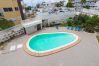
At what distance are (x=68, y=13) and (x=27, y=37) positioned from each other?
410 inches

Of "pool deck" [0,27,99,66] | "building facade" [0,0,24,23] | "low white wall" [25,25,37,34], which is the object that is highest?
"building facade" [0,0,24,23]

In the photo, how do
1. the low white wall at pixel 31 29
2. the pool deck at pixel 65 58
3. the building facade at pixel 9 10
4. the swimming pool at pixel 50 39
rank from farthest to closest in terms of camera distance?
1. the building facade at pixel 9 10
2. the low white wall at pixel 31 29
3. the swimming pool at pixel 50 39
4. the pool deck at pixel 65 58

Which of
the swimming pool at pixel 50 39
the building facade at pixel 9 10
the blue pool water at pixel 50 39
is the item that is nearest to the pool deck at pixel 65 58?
the swimming pool at pixel 50 39

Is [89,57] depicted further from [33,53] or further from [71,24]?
[71,24]

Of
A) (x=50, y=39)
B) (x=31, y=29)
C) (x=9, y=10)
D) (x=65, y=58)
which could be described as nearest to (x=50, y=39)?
(x=50, y=39)

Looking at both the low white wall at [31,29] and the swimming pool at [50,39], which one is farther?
the low white wall at [31,29]

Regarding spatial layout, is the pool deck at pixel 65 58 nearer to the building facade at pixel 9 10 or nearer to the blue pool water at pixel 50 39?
the blue pool water at pixel 50 39

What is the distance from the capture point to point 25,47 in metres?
13.8

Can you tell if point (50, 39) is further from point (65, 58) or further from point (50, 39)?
point (65, 58)

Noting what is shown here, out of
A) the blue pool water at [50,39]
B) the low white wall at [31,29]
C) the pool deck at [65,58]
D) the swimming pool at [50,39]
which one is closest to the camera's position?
the pool deck at [65,58]

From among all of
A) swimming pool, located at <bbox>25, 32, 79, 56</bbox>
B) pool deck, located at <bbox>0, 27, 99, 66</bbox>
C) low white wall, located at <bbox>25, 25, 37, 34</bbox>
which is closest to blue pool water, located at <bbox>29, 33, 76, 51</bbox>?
swimming pool, located at <bbox>25, 32, 79, 56</bbox>

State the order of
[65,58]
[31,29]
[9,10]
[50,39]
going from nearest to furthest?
1. [65,58]
2. [50,39]
3. [31,29]
4. [9,10]

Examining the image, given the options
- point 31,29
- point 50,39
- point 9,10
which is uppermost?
point 9,10

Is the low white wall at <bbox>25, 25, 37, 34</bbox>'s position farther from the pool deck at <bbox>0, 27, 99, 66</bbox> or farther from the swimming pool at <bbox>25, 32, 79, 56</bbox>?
the pool deck at <bbox>0, 27, 99, 66</bbox>
